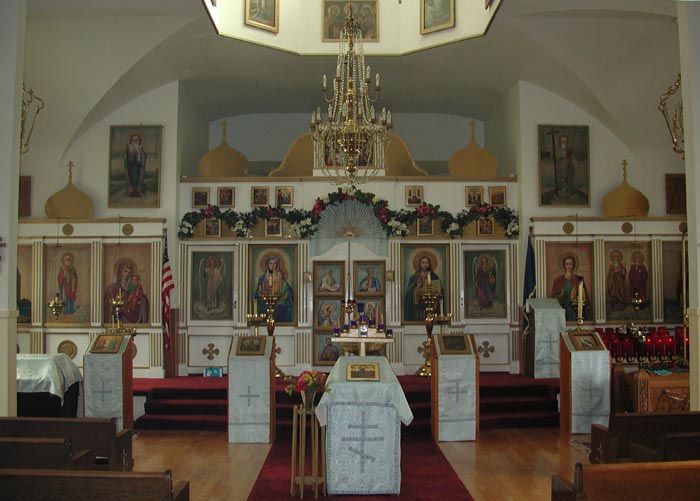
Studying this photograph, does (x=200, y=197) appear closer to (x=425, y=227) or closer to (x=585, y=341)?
(x=425, y=227)

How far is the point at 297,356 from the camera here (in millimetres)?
12398

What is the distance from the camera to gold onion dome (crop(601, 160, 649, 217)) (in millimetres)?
12305

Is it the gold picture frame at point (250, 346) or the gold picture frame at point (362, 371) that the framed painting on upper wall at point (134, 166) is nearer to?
the gold picture frame at point (250, 346)

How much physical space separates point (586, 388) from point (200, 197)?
23.4 feet

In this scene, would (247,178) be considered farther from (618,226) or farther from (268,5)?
(618,226)

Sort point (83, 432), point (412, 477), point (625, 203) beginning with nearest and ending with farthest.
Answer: point (83, 432) < point (412, 477) < point (625, 203)

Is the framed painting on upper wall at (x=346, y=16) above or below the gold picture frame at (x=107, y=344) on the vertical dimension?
above

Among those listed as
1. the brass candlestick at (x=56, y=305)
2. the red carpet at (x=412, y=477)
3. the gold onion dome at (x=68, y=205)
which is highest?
the gold onion dome at (x=68, y=205)

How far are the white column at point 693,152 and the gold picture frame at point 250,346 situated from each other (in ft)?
16.3

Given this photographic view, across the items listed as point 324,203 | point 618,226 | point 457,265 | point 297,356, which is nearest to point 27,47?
point 324,203

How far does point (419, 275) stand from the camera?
1266 cm

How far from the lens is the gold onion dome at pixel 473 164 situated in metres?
13.1

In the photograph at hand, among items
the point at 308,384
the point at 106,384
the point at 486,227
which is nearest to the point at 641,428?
the point at 308,384

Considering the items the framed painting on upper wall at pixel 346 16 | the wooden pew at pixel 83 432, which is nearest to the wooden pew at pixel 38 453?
the wooden pew at pixel 83 432
